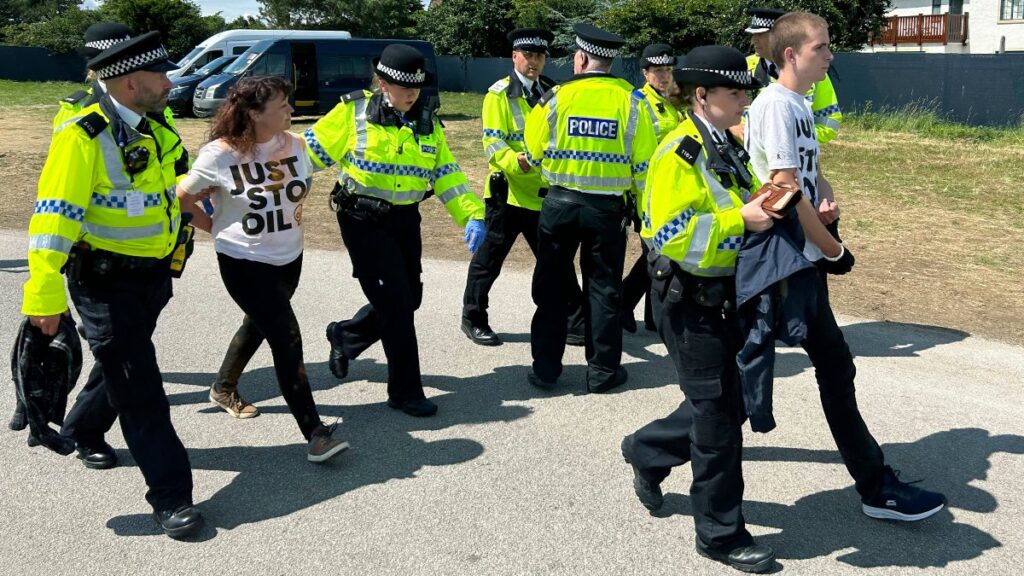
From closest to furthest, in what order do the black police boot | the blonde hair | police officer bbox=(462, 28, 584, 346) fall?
the blonde hair, the black police boot, police officer bbox=(462, 28, 584, 346)

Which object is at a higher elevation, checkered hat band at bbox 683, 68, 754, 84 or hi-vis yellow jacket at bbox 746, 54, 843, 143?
checkered hat band at bbox 683, 68, 754, 84

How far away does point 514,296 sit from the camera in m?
7.91

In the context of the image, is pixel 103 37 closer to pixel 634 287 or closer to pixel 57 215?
pixel 57 215

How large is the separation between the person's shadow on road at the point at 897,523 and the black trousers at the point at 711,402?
0.33 metres

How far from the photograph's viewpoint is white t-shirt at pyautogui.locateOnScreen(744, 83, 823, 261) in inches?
151

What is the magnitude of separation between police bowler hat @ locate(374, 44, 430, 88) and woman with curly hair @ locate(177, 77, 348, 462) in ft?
2.16

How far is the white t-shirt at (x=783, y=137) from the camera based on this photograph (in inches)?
151

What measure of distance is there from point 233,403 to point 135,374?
54.6 inches

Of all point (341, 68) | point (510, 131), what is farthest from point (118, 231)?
point (341, 68)

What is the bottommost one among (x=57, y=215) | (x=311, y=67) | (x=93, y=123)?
(x=57, y=215)

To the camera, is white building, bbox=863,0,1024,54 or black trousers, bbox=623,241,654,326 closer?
black trousers, bbox=623,241,654,326

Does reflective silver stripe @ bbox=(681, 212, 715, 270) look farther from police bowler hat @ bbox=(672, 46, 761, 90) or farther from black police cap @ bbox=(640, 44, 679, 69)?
black police cap @ bbox=(640, 44, 679, 69)

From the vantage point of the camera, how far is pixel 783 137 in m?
3.83

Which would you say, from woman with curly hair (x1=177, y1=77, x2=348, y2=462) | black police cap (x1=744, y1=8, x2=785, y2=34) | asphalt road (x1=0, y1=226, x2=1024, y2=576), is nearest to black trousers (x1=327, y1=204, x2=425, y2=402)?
asphalt road (x1=0, y1=226, x2=1024, y2=576)
